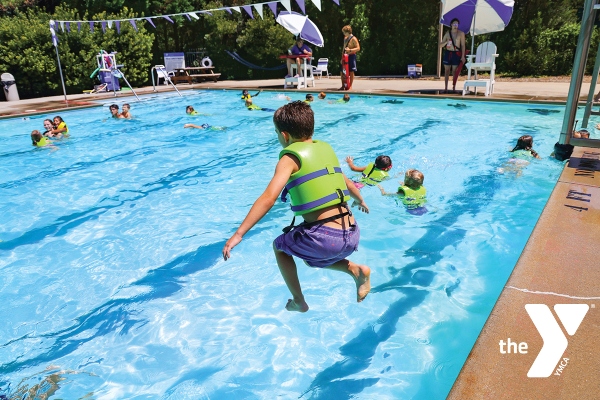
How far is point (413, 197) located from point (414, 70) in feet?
52.1

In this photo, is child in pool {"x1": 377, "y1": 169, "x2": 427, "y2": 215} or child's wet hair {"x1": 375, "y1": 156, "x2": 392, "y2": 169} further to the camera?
child's wet hair {"x1": 375, "y1": 156, "x2": 392, "y2": 169}

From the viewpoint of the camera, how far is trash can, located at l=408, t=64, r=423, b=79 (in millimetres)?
19953

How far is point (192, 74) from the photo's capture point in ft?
76.8

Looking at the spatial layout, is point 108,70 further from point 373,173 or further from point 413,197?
point 413,197

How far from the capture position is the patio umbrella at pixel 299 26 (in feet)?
54.9

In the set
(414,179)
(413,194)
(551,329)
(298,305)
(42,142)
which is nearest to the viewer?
(551,329)

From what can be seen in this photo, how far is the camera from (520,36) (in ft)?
59.3

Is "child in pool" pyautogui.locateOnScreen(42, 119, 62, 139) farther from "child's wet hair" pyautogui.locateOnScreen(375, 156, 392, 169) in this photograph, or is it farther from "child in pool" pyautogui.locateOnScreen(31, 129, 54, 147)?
"child's wet hair" pyautogui.locateOnScreen(375, 156, 392, 169)

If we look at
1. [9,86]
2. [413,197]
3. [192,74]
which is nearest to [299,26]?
[192,74]

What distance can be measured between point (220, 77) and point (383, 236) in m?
22.2

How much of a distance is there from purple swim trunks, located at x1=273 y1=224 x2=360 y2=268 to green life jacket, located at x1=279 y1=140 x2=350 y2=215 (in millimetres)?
130

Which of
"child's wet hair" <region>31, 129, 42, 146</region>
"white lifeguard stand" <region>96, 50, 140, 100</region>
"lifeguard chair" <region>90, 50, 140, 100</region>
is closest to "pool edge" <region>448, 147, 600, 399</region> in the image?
"child's wet hair" <region>31, 129, 42, 146</region>

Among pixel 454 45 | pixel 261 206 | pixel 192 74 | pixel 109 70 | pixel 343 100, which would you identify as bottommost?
pixel 343 100

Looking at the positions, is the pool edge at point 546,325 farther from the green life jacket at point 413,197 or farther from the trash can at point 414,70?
the trash can at point 414,70
